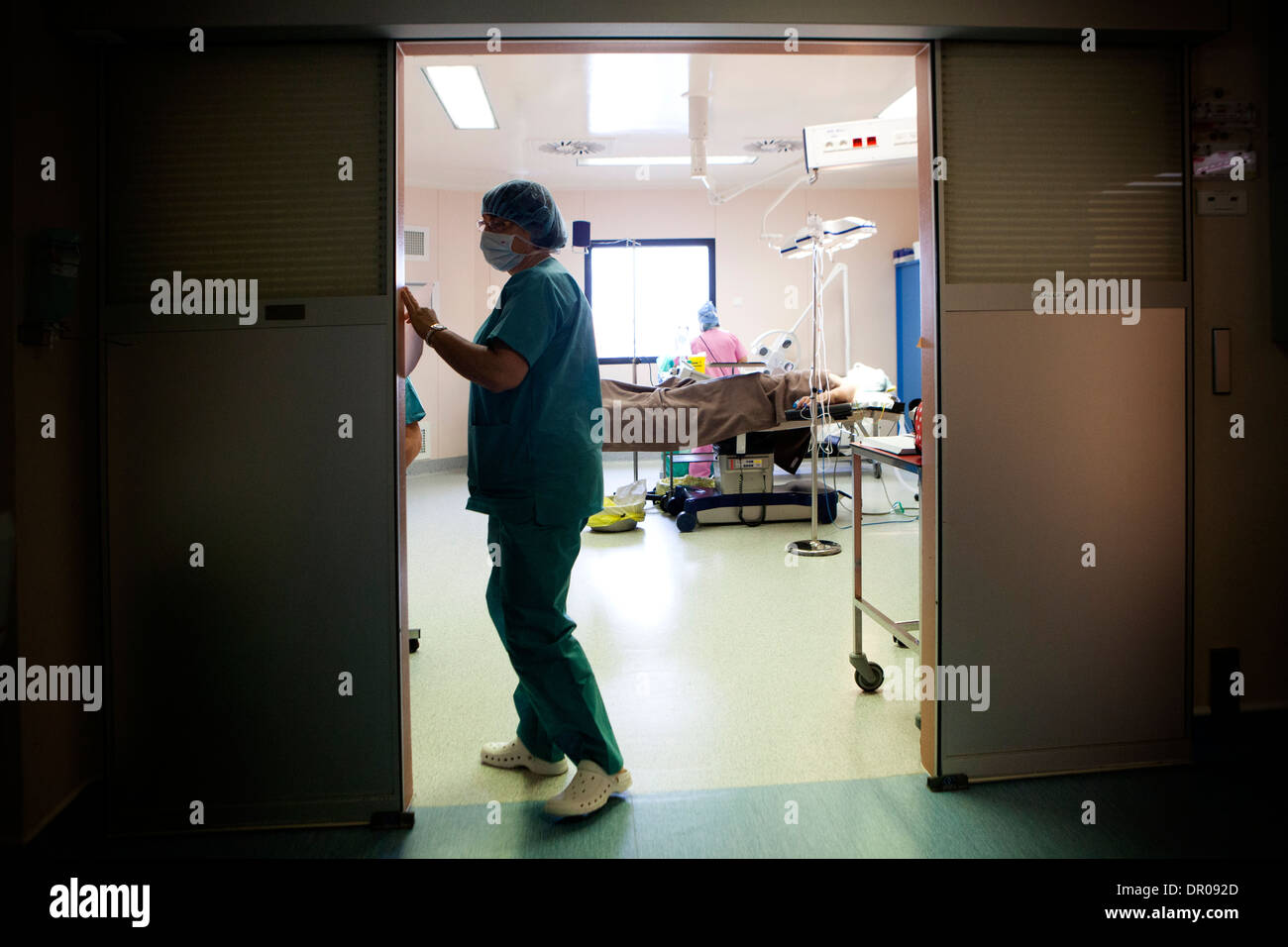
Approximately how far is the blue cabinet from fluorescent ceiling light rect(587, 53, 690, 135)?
3.14m

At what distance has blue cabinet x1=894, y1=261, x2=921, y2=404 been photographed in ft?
27.0

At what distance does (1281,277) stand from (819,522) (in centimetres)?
343

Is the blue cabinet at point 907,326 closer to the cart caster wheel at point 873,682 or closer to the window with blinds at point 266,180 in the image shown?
the cart caster wheel at point 873,682

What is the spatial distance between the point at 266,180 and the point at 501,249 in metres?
0.54

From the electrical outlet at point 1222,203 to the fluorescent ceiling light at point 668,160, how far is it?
5602 mm

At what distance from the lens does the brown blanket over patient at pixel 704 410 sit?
5043 millimetres

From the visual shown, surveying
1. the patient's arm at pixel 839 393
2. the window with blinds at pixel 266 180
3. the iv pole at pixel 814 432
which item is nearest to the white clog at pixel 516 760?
the window with blinds at pixel 266 180

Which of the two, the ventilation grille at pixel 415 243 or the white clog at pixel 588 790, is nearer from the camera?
the white clog at pixel 588 790

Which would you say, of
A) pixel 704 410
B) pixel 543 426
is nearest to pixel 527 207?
pixel 543 426

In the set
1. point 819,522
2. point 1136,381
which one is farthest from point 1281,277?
point 819,522

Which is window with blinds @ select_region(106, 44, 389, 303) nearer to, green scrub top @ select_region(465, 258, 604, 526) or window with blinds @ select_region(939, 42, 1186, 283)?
green scrub top @ select_region(465, 258, 604, 526)

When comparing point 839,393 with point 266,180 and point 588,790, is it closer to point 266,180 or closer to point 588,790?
point 588,790

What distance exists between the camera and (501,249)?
1929 mm
